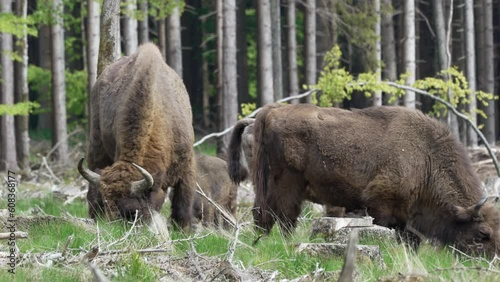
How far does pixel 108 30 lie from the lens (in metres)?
12.9

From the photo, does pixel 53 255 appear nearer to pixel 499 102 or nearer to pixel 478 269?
pixel 478 269

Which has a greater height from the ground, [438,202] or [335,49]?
[335,49]

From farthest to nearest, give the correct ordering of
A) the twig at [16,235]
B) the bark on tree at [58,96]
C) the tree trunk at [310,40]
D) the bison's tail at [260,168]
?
the tree trunk at [310,40], the bark on tree at [58,96], the bison's tail at [260,168], the twig at [16,235]

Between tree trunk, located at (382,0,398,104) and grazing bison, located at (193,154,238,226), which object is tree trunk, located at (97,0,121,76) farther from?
tree trunk, located at (382,0,398,104)

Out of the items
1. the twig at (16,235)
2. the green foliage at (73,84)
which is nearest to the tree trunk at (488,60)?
the green foliage at (73,84)

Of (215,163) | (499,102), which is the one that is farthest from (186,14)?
(215,163)

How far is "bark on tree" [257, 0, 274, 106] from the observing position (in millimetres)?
23219

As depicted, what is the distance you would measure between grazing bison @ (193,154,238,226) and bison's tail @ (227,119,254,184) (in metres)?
2.36

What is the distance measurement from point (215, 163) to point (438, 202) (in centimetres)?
507

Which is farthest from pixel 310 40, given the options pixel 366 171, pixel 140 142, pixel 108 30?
pixel 140 142

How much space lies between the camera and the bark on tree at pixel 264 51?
76.2 feet

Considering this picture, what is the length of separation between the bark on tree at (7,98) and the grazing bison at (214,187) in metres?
7.68

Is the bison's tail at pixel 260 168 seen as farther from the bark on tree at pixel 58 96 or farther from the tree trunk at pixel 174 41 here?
the tree trunk at pixel 174 41

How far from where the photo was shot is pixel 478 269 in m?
7.98
